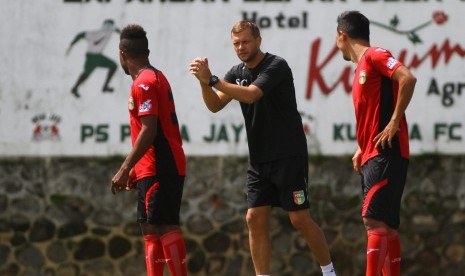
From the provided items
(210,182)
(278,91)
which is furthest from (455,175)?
(278,91)

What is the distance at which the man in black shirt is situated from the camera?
10242 millimetres

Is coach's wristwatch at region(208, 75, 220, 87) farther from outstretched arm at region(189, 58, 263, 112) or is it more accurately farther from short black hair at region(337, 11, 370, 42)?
short black hair at region(337, 11, 370, 42)

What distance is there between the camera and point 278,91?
10289mm

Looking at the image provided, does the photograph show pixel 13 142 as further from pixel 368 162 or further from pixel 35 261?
pixel 368 162

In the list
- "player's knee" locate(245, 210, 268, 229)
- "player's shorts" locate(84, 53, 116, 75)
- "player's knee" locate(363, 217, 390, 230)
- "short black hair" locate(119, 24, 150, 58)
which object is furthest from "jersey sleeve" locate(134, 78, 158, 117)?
"player's shorts" locate(84, 53, 116, 75)

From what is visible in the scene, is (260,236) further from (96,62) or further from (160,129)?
(96,62)

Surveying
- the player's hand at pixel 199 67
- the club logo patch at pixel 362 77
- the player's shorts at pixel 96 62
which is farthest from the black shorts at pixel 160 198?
the player's shorts at pixel 96 62

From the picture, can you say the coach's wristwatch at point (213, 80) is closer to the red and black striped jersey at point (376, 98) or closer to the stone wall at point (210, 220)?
the red and black striped jersey at point (376, 98)

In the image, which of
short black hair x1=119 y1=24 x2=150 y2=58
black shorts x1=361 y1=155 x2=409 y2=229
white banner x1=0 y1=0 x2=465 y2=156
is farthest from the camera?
white banner x1=0 y1=0 x2=465 y2=156

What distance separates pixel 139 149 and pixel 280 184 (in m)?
1.21

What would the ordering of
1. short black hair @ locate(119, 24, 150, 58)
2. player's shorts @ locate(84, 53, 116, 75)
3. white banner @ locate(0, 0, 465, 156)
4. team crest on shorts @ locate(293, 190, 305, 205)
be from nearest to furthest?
1. short black hair @ locate(119, 24, 150, 58)
2. team crest on shorts @ locate(293, 190, 305, 205)
3. white banner @ locate(0, 0, 465, 156)
4. player's shorts @ locate(84, 53, 116, 75)

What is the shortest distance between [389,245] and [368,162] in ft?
2.05

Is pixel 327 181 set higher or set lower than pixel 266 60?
lower

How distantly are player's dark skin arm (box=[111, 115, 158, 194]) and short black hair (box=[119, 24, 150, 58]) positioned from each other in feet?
1.94
